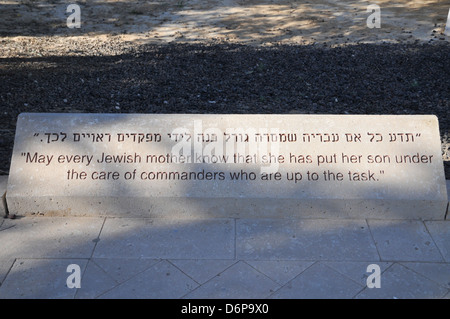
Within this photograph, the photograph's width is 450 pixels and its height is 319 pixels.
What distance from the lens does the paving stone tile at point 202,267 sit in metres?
3.98

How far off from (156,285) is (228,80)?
4734mm

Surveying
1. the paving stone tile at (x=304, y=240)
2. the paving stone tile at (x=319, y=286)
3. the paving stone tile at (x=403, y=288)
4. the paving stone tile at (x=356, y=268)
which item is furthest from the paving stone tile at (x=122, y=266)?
the paving stone tile at (x=403, y=288)

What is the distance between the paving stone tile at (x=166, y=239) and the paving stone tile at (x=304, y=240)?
0.51ft

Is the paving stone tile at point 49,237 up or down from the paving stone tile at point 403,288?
up

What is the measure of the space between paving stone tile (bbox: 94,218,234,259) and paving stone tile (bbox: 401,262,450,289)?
150 centimetres

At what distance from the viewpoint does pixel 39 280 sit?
12.9 feet

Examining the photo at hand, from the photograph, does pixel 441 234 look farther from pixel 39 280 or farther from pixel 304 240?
pixel 39 280

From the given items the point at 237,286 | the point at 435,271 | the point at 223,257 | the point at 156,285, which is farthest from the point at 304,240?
the point at 156,285

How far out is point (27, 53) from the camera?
9500mm

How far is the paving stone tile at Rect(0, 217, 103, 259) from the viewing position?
13.9ft

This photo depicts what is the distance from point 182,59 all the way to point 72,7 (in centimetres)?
587

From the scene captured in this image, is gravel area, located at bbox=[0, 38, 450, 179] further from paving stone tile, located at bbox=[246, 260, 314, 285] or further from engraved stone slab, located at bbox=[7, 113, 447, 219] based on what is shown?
paving stone tile, located at bbox=[246, 260, 314, 285]

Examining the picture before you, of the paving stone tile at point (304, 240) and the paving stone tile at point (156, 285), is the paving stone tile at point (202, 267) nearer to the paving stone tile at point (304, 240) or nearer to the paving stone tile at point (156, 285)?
the paving stone tile at point (156, 285)
